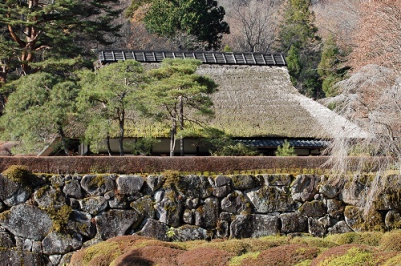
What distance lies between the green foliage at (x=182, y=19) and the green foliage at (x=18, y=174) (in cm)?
2463

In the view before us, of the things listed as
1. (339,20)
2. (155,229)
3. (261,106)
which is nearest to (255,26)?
(339,20)

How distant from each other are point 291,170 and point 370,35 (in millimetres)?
7267

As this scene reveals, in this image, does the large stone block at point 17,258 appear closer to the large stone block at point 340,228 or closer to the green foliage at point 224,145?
the green foliage at point 224,145

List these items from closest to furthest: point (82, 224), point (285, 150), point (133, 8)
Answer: point (82, 224) < point (285, 150) < point (133, 8)

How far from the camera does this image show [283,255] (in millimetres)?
9938

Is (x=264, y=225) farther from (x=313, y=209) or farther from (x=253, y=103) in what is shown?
(x=253, y=103)

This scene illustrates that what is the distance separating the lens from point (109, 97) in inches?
756

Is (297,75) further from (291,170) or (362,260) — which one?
(362,260)

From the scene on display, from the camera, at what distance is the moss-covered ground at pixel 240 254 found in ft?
29.9

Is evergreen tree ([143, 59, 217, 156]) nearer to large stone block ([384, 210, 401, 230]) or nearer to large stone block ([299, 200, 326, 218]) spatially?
large stone block ([299, 200, 326, 218])

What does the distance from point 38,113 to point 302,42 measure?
1129 inches

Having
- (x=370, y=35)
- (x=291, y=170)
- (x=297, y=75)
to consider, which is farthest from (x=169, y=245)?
(x=297, y=75)

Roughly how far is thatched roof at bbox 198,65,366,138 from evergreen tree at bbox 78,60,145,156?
3944mm

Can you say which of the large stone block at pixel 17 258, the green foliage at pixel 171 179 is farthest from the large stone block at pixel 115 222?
the large stone block at pixel 17 258
